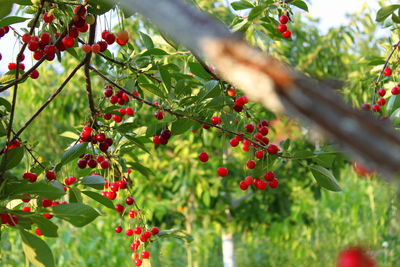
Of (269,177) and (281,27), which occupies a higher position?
(281,27)

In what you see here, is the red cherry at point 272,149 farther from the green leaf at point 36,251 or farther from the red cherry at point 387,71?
the red cherry at point 387,71

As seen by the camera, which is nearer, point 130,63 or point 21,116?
point 130,63

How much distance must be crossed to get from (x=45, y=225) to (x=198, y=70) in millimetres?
470

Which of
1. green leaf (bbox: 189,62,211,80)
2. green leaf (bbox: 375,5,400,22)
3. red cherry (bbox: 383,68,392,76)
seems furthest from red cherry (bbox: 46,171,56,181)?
red cherry (bbox: 383,68,392,76)

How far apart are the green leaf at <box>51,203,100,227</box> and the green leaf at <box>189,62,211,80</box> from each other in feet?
1.41

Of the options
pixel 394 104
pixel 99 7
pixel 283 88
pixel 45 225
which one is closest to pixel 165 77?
pixel 99 7

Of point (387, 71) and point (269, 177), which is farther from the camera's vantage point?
point (387, 71)

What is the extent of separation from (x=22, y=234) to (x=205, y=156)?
721mm

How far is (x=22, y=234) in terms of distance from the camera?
766 mm

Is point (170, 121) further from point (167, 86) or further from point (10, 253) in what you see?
point (10, 253)

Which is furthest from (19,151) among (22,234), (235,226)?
(235,226)

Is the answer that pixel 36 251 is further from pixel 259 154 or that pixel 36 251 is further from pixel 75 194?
pixel 259 154

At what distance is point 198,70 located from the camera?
3.66 feet

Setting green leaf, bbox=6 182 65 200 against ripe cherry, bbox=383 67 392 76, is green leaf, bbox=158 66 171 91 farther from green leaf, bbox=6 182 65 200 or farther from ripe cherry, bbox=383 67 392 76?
ripe cherry, bbox=383 67 392 76
